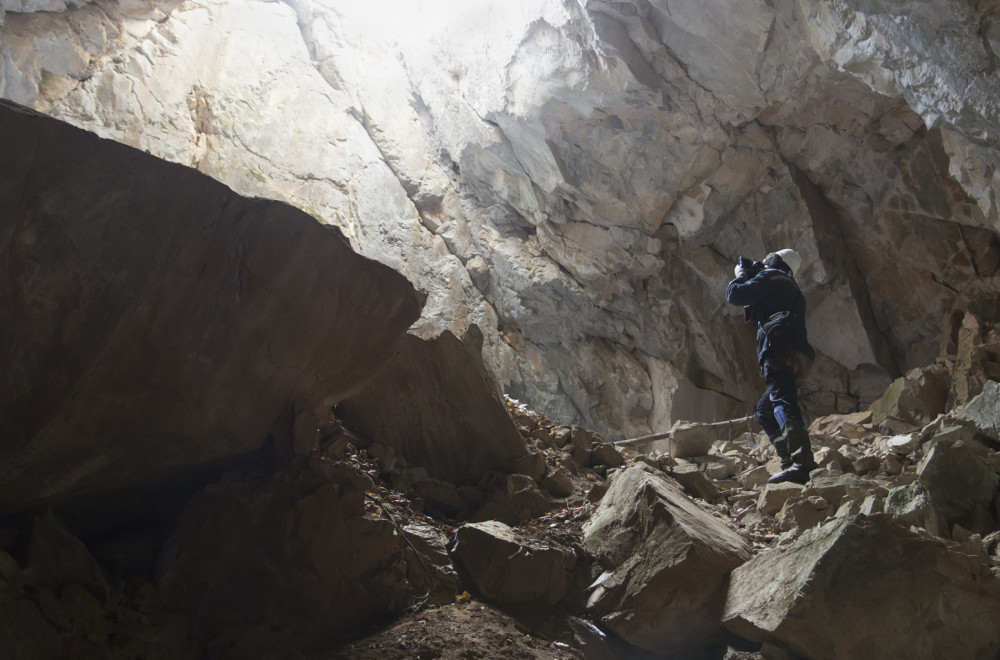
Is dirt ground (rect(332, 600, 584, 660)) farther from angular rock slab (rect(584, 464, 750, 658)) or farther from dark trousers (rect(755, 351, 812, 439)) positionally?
dark trousers (rect(755, 351, 812, 439))

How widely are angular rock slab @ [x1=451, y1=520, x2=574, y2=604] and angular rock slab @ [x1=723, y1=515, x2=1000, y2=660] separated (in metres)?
0.98

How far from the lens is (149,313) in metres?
2.94

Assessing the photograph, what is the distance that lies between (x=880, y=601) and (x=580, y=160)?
27.3 feet

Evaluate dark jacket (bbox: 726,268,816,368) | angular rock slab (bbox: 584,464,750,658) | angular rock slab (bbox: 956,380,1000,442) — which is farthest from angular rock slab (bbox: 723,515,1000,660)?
dark jacket (bbox: 726,268,816,368)

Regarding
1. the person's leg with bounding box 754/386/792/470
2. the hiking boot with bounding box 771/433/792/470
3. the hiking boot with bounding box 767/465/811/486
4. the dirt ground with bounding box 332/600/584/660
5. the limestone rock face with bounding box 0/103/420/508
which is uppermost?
the limestone rock face with bounding box 0/103/420/508

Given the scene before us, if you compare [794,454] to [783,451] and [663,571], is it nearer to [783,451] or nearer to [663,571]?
[783,451]

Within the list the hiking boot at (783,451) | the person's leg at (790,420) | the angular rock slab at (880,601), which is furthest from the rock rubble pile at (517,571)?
the hiking boot at (783,451)

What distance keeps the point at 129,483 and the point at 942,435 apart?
15.3 ft

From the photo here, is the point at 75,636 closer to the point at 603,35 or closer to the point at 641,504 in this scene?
the point at 641,504

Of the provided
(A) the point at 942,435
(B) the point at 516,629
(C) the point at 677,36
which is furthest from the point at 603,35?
(B) the point at 516,629

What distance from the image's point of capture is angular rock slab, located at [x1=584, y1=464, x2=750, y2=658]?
3.18 m

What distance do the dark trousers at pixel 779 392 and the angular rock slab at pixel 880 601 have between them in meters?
2.26

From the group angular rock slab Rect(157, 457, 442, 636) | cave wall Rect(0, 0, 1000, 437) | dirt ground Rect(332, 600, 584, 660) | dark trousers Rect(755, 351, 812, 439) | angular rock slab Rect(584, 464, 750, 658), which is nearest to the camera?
dirt ground Rect(332, 600, 584, 660)

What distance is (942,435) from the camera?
14.1 feet
